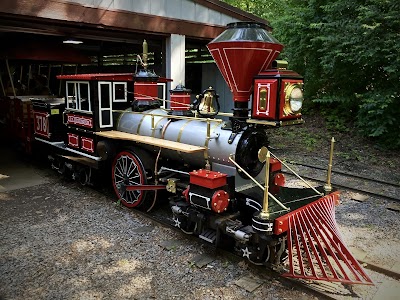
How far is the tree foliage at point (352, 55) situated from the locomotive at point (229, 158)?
7210 mm

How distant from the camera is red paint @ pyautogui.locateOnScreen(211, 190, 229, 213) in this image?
4.75 meters

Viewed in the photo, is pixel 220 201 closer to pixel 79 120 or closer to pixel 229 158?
pixel 229 158

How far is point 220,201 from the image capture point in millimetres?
4812

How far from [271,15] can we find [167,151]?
13.8 metres

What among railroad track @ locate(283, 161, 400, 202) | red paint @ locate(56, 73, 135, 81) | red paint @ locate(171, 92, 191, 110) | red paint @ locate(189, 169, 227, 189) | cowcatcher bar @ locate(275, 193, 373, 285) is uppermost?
red paint @ locate(56, 73, 135, 81)

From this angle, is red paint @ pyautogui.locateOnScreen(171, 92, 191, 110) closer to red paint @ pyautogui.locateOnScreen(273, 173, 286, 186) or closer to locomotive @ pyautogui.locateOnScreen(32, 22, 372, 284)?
locomotive @ pyautogui.locateOnScreen(32, 22, 372, 284)

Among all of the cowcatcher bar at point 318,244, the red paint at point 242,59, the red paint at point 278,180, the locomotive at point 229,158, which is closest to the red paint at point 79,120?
the locomotive at point 229,158

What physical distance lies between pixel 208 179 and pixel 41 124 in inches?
246

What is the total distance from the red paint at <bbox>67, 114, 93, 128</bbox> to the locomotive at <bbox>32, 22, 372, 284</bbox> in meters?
0.02

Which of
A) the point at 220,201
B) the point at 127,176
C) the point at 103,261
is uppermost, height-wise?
the point at 220,201

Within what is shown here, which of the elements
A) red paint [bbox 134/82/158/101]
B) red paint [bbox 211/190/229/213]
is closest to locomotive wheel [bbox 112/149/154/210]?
red paint [bbox 134/82/158/101]

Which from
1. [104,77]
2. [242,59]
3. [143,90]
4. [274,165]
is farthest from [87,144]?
[242,59]

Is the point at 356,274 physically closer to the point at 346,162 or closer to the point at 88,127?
the point at 88,127

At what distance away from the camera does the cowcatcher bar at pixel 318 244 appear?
4199 mm
